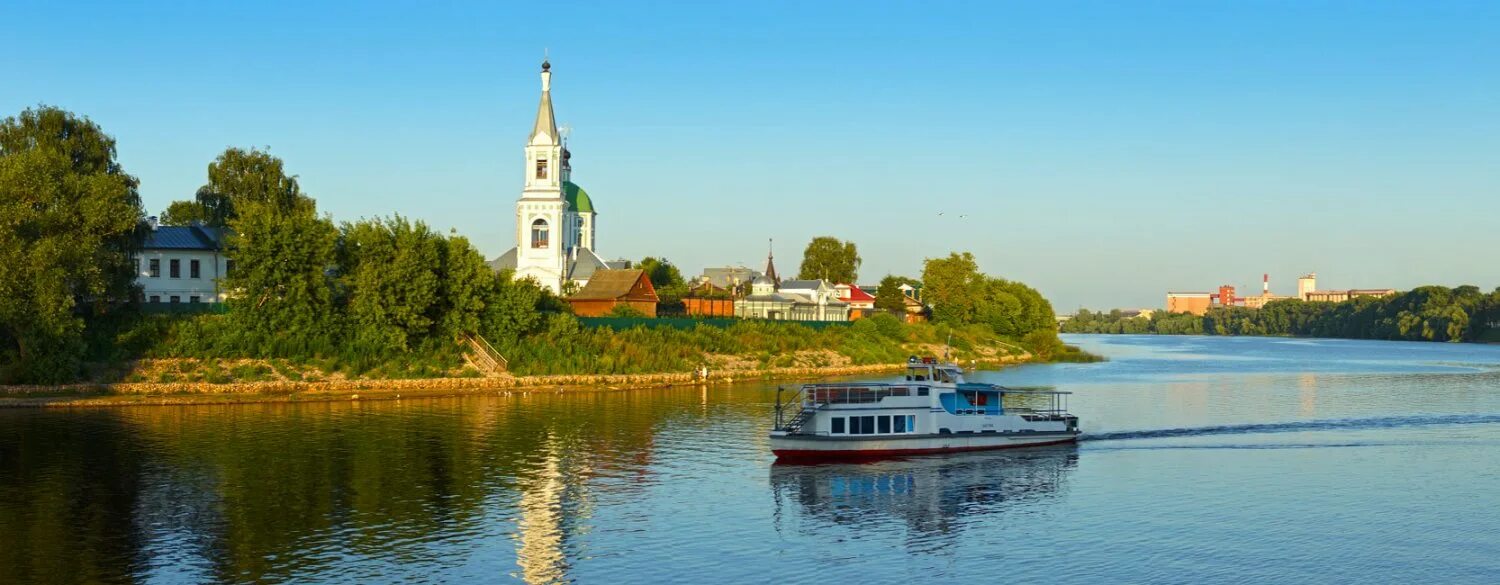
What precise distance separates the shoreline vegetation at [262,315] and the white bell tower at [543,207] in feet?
135

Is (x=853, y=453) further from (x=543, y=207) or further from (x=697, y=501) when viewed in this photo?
(x=543, y=207)

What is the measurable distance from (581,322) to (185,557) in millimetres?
74114

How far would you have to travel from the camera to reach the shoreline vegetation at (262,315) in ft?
249

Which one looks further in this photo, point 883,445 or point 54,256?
point 54,256

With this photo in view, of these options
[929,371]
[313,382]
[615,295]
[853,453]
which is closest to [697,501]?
[853,453]

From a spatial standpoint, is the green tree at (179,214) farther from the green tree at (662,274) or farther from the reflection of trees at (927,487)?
the reflection of trees at (927,487)

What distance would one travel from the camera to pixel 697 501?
151 feet

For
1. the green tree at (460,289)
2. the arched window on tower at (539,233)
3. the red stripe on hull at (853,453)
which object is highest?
the arched window on tower at (539,233)

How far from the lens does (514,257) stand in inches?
6624

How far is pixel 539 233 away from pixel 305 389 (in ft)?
233

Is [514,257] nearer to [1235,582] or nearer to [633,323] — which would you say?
[633,323]

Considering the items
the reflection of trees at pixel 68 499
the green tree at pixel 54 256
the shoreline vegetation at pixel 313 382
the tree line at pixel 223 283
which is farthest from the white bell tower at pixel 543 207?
the reflection of trees at pixel 68 499

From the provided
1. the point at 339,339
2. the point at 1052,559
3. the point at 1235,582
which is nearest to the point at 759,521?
the point at 1052,559

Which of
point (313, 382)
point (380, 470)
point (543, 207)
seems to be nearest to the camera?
point (380, 470)
